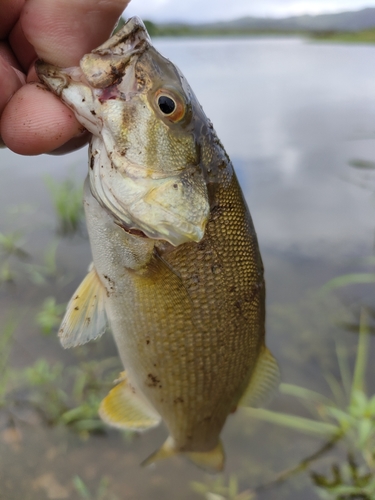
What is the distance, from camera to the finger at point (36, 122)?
968 millimetres

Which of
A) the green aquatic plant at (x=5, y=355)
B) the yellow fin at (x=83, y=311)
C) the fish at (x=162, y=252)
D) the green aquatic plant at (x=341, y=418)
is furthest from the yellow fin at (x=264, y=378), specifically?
the green aquatic plant at (x=5, y=355)

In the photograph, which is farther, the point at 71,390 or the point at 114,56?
the point at 71,390

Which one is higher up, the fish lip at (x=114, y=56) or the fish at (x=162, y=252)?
the fish lip at (x=114, y=56)

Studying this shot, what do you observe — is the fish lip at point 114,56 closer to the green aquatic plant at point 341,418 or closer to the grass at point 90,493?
the green aquatic plant at point 341,418

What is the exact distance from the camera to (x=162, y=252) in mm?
1072

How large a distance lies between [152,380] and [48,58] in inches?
41.4

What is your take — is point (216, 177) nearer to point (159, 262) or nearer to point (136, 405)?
point (159, 262)

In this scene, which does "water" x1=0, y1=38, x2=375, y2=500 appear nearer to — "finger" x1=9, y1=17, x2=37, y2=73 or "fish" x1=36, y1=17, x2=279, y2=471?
"fish" x1=36, y1=17, x2=279, y2=471

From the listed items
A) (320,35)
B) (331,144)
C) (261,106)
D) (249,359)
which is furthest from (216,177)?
(320,35)

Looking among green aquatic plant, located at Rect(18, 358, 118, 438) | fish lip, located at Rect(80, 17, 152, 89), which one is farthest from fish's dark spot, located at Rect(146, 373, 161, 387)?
green aquatic plant, located at Rect(18, 358, 118, 438)

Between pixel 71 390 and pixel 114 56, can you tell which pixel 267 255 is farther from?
pixel 114 56

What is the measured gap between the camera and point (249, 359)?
1312 mm

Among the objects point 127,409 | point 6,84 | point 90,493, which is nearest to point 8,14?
point 6,84

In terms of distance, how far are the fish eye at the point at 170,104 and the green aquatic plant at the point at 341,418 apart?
1.77 m
